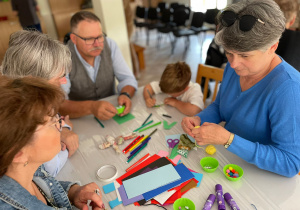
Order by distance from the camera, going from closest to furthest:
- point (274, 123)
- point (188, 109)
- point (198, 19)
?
point (274, 123) < point (188, 109) < point (198, 19)

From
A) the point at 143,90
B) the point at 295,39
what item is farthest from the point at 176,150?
the point at 295,39

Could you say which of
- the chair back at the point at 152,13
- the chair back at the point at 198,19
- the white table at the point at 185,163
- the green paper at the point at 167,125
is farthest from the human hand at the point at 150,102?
the chair back at the point at 152,13

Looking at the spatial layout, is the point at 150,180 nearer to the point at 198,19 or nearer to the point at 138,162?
the point at 138,162

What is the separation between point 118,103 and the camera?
1.78 meters

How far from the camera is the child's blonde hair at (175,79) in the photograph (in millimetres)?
1678

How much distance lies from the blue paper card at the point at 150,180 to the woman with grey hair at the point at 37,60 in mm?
407

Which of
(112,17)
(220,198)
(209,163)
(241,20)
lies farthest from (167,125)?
(112,17)

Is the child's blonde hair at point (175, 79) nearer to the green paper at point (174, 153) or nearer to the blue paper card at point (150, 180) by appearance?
the green paper at point (174, 153)

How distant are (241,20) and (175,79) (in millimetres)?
776

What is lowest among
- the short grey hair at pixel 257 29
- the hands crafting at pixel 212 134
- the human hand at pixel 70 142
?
the human hand at pixel 70 142

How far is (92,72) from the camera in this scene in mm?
1969

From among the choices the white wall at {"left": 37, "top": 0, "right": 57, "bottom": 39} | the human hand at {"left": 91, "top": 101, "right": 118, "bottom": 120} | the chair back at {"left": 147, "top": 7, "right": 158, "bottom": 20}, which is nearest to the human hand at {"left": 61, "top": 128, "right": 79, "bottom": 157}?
the human hand at {"left": 91, "top": 101, "right": 118, "bottom": 120}

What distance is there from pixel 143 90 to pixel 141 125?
0.50 m

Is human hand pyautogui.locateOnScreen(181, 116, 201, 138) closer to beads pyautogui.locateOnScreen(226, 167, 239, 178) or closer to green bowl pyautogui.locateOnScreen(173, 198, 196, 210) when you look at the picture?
beads pyautogui.locateOnScreen(226, 167, 239, 178)
